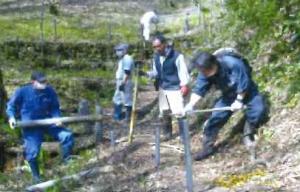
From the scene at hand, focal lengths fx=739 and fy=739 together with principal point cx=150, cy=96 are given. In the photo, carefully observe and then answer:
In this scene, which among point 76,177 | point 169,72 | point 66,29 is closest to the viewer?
point 76,177

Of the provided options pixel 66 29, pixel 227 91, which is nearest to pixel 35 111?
pixel 227 91

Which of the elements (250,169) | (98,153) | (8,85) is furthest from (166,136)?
(8,85)

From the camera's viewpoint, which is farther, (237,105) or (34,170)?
(34,170)

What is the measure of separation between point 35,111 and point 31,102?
15 centimetres

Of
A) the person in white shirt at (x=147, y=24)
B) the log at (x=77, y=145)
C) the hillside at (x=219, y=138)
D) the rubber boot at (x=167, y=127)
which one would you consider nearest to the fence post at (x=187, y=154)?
the hillside at (x=219, y=138)

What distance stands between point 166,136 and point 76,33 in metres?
17.5

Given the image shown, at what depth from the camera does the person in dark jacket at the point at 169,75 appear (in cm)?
1123

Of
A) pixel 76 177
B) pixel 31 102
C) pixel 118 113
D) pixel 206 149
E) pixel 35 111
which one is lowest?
pixel 118 113

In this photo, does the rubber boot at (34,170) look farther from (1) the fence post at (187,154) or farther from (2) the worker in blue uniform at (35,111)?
(1) the fence post at (187,154)

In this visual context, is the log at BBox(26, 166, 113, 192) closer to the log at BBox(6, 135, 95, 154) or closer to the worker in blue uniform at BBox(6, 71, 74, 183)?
the worker in blue uniform at BBox(6, 71, 74, 183)

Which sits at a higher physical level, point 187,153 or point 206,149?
point 187,153

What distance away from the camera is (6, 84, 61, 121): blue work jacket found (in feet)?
36.9

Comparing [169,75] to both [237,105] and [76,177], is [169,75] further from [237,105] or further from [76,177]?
[76,177]

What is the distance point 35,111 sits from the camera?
11.3 metres
